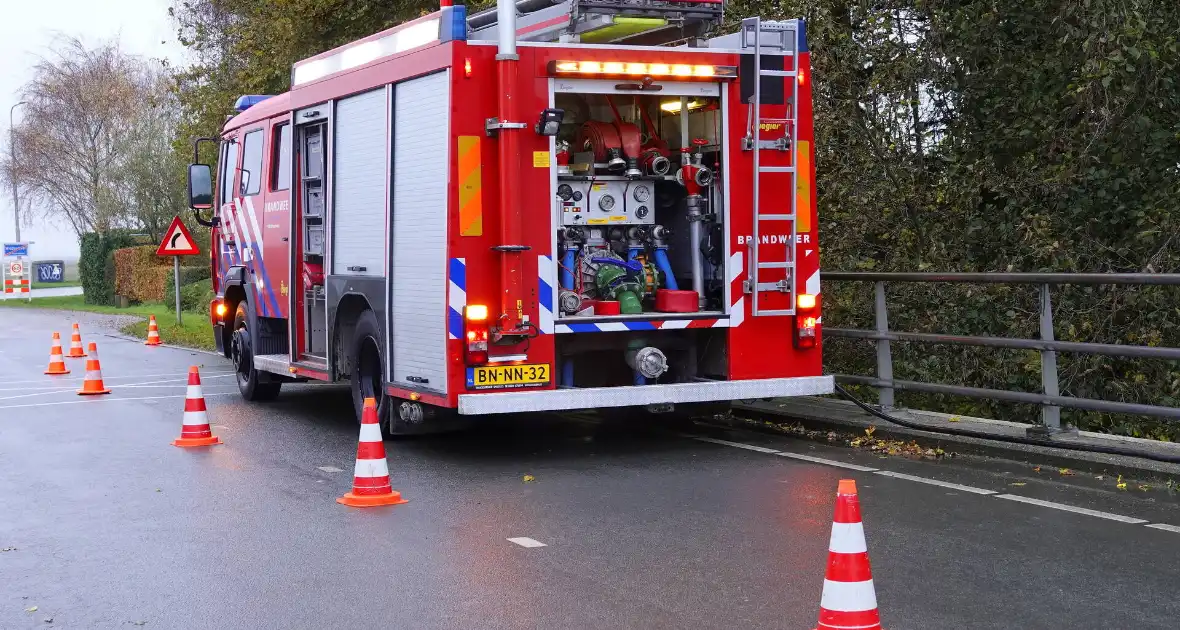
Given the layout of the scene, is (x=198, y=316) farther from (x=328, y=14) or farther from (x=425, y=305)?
(x=425, y=305)

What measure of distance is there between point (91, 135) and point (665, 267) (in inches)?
1828

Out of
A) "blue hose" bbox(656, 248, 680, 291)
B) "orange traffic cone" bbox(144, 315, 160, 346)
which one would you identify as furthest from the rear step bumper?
"orange traffic cone" bbox(144, 315, 160, 346)

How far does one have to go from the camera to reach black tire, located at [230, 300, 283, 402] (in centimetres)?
1473

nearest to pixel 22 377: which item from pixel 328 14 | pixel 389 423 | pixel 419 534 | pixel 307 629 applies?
pixel 328 14

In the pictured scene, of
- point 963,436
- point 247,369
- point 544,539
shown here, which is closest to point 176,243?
point 247,369

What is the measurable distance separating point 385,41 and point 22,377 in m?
10.3

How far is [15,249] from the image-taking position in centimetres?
5606

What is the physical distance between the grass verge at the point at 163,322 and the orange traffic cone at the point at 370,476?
16.2 meters

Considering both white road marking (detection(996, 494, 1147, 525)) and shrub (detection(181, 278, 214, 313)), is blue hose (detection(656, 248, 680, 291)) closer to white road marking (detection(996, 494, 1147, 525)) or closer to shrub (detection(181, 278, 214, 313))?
white road marking (detection(996, 494, 1147, 525))

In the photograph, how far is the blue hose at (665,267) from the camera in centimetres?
1094

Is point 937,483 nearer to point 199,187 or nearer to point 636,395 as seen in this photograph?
point 636,395

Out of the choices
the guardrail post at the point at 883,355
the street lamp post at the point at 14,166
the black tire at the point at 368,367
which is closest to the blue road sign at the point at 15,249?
the street lamp post at the point at 14,166

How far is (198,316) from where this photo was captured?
33.9 metres

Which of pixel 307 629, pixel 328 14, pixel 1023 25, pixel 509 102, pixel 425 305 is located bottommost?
pixel 307 629
